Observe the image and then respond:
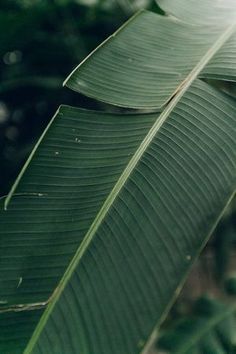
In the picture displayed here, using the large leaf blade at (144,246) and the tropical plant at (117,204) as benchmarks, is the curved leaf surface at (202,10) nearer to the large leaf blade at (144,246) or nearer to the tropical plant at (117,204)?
the tropical plant at (117,204)

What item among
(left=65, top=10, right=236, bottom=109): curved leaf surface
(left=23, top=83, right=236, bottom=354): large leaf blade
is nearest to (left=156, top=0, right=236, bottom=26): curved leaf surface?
(left=65, top=10, right=236, bottom=109): curved leaf surface

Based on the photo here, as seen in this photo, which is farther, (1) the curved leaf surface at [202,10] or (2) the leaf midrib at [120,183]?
(1) the curved leaf surface at [202,10]

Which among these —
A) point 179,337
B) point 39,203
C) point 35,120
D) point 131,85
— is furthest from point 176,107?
point 35,120

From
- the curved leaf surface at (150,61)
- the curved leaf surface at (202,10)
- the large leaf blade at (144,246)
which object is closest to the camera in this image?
the large leaf blade at (144,246)

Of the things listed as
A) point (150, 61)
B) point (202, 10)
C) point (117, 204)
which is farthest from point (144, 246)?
point (202, 10)

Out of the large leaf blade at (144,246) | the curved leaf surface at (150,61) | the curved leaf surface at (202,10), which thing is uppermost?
the curved leaf surface at (202,10)

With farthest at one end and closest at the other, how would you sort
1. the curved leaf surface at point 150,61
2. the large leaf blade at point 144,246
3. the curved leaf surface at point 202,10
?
the curved leaf surface at point 202,10 < the curved leaf surface at point 150,61 < the large leaf blade at point 144,246

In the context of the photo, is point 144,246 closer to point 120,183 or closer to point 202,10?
point 120,183

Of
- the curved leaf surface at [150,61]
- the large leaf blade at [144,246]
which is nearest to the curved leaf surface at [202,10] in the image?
the curved leaf surface at [150,61]

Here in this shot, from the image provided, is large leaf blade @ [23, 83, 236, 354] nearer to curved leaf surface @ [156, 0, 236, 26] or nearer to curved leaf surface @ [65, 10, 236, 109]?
curved leaf surface @ [65, 10, 236, 109]
